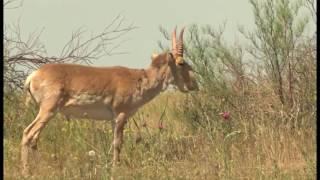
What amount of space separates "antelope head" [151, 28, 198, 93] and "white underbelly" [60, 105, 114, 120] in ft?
5.11

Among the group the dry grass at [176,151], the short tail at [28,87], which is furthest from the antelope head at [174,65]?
the short tail at [28,87]

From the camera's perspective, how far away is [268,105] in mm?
13180

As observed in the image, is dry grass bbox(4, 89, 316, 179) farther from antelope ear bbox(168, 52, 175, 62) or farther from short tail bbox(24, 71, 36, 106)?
antelope ear bbox(168, 52, 175, 62)

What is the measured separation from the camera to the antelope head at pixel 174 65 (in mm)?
12890

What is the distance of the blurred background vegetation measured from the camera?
9.16 m

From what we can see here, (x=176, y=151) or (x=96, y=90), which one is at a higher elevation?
(x=96, y=90)

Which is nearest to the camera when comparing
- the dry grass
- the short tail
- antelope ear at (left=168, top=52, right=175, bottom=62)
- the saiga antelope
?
the dry grass

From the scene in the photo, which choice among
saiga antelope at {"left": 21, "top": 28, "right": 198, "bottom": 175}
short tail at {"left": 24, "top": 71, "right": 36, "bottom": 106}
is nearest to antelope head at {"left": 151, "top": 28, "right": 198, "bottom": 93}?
saiga antelope at {"left": 21, "top": 28, "right": 198, "bottom": 175}

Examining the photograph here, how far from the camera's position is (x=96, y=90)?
38.4 ft

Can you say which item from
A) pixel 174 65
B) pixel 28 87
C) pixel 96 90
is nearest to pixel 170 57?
pixel 174 65

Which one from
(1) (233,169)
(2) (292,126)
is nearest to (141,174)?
(1) (233,169)

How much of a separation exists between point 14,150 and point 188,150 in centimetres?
272

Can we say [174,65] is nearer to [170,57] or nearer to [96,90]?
[170,57]

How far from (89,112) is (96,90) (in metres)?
0.38
